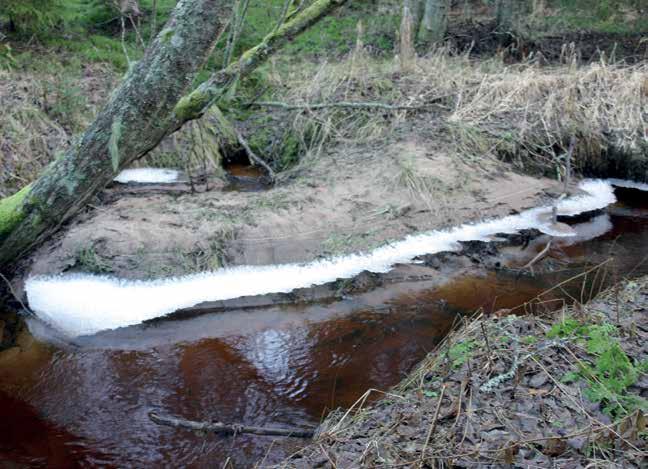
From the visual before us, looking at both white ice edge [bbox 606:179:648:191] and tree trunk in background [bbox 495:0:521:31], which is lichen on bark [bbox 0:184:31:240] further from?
tree trunk in background [bbox 495:0:521:31]

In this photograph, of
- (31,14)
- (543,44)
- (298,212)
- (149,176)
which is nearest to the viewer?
(298,212)

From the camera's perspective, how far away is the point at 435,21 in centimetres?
1004

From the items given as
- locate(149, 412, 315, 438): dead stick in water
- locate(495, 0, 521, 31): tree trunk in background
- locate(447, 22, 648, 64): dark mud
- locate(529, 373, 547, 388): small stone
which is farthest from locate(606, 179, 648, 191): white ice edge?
locate(149, 412, 315, 438): dead stick in water

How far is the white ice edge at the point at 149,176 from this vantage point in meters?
6.88

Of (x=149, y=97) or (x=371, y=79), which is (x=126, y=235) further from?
(x=371, y=79)

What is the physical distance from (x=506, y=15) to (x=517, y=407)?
9.67 metres

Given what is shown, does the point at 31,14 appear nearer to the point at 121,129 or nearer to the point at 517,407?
the point at 121,129

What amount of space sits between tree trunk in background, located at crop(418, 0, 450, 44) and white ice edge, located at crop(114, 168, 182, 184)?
5391 millimetres

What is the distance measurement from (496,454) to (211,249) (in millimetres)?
3407

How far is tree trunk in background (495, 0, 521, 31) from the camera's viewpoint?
1067 cm

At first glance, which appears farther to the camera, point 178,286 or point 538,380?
point 178,286

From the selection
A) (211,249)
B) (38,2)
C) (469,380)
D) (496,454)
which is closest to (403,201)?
(211,249)

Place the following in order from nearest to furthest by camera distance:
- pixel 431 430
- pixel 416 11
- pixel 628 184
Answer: pixel 431 430, pixel 628 184, pixel 416 11

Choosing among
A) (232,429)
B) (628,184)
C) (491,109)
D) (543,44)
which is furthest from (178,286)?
(543,44)
